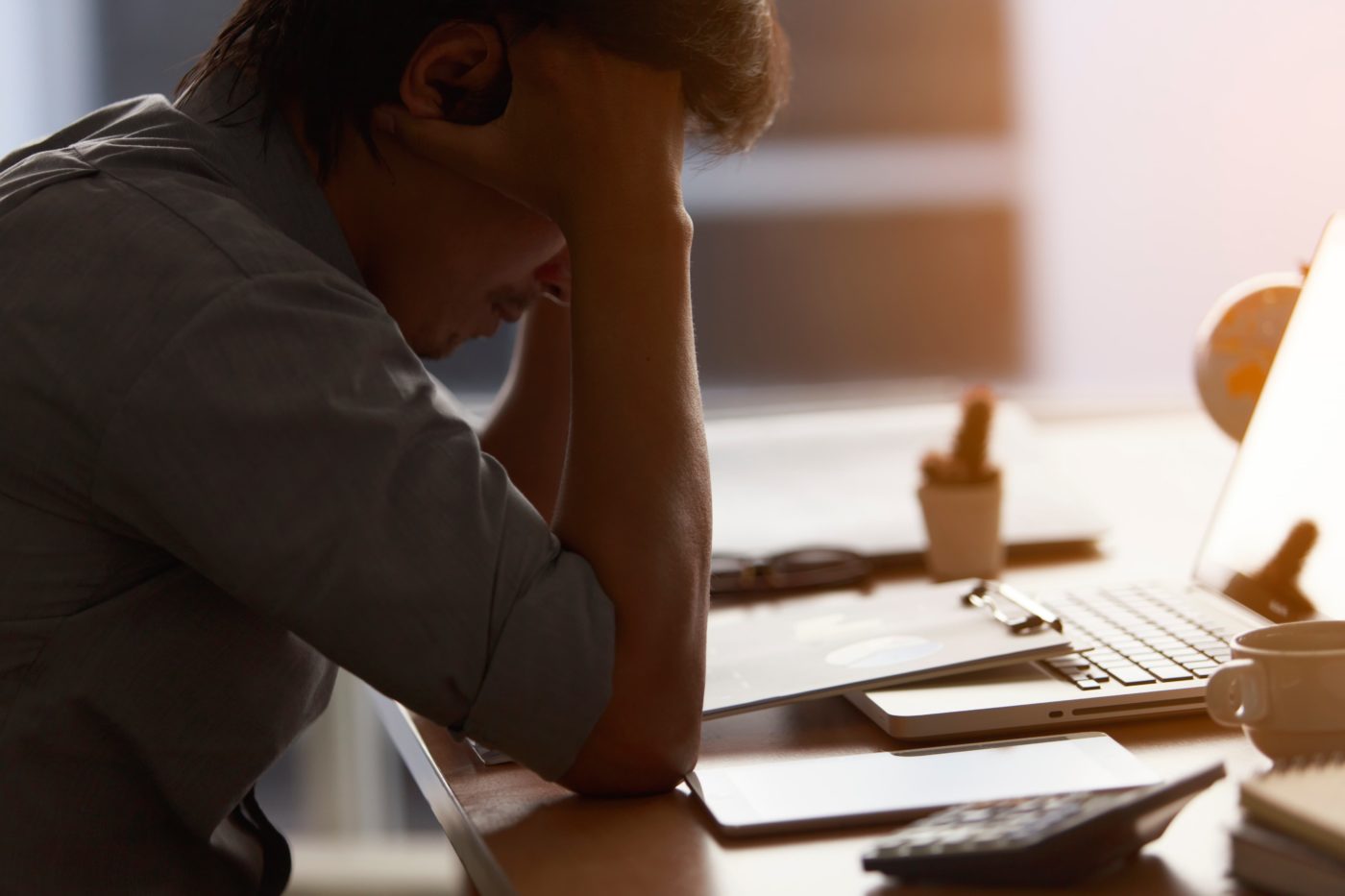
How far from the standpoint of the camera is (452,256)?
944mm

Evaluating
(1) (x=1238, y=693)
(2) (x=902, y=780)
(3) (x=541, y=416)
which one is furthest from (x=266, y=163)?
(1) (x=1238, y=693)

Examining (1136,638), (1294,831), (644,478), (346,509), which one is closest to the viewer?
(1294,831)

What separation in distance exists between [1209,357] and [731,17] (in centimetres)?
60

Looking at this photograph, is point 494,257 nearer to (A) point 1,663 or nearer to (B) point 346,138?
(B) point 346,138

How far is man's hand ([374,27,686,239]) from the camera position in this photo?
2.75ft

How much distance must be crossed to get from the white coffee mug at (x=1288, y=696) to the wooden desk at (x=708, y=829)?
32 millimetres

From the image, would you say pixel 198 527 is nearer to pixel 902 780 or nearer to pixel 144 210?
pixel 144 210

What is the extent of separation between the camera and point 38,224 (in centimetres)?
75

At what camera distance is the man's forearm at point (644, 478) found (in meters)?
0.75

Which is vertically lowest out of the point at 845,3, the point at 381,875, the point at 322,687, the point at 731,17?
the point at 381,875

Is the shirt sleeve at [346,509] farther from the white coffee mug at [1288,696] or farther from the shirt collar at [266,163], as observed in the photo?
the white coffee mug at [1288,696]

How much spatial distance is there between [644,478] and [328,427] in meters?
0.19

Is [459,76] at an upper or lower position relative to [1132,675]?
upper

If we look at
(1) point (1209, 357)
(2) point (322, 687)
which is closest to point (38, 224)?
(2) point (322, 687)
